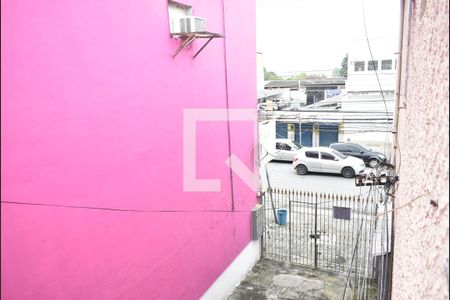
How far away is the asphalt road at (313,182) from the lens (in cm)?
1686

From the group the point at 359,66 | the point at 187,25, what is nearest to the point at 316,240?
the point at 187,25

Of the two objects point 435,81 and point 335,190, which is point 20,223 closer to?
point 435,81

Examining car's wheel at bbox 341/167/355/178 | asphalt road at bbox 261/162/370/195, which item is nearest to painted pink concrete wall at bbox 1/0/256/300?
asphalt road at bbox 261/162/370/195

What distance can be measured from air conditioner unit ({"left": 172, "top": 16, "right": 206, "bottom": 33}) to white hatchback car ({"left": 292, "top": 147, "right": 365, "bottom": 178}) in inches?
571

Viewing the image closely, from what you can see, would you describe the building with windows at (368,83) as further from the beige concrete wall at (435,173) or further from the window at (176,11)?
the beige concrete wall at (435,173)

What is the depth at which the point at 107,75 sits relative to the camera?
449cm

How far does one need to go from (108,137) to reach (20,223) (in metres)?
1.48

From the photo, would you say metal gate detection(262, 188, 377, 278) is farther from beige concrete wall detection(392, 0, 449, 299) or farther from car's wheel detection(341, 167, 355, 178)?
beige concrete wall detection(392, 0, 449, 299)

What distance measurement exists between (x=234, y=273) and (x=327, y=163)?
38.4ft

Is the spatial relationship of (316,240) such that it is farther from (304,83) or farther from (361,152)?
(304,83)

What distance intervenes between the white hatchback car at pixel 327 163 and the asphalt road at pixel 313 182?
359 mm

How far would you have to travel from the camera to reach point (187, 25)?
18.9 feet

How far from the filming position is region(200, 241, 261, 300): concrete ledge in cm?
774
